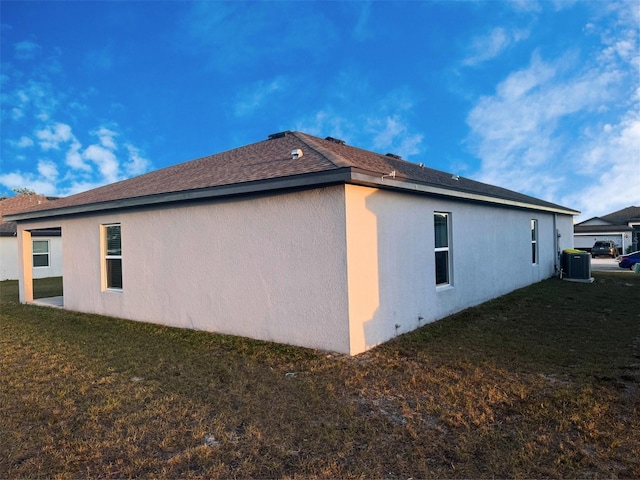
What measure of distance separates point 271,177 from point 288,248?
3.86 feet

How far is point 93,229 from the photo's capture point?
973 cm

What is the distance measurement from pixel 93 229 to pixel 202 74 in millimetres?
7641

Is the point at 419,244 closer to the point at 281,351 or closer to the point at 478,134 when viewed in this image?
the point at 281,351

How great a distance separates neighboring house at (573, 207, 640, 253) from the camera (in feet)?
111

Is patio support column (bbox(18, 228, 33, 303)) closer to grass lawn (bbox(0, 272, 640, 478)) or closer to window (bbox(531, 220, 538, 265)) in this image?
grass lawn (bbox(0, 272, 640, 478))

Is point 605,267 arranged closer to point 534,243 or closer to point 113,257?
point 534,243

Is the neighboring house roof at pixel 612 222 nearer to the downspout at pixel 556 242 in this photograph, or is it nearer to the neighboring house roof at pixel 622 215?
the neighboring house roof at pixel 622 215

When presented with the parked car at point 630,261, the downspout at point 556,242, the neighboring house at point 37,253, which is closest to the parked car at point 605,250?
the parked car at point 630,261

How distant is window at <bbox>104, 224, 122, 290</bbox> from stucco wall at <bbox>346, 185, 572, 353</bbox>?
6.35 m

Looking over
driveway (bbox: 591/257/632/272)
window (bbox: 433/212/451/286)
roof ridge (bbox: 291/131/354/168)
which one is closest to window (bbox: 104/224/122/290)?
roof ridge (bbox: 291/131/354/168)

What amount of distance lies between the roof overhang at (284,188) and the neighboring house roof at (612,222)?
33051 mm

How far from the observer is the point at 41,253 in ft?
69.9

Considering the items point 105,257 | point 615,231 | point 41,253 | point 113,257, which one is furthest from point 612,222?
point 41,253

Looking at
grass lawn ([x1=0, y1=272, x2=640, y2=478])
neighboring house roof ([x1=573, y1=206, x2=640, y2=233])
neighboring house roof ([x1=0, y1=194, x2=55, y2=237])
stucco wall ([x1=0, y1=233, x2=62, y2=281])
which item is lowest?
grass lawn ([x1=0, y1=272, x2=640, y2=478])
